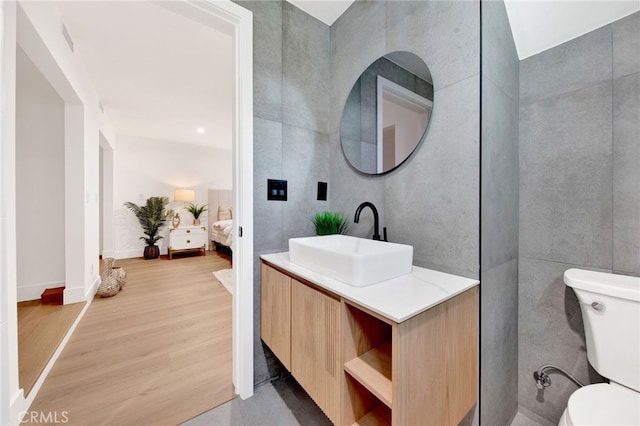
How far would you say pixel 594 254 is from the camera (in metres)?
1.06

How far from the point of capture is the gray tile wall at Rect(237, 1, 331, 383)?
1432mm

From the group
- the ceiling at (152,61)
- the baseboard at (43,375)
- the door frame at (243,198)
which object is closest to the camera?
the baseboard at (43,375)

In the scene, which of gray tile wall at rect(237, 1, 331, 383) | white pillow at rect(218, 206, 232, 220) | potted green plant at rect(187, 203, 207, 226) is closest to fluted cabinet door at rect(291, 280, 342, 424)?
gray tile wall at rect(237, 1, 331, 383)

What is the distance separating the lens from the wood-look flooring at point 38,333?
145 centimetres

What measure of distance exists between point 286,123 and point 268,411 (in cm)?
162

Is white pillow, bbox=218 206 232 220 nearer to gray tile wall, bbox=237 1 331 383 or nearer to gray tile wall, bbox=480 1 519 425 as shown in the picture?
gray tile wall, bbox=237 1 331 383

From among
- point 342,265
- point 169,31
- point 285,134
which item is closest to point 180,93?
point 169,31

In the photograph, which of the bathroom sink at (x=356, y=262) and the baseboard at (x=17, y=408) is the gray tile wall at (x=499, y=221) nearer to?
the bathroom sink at (x=356, y=262)

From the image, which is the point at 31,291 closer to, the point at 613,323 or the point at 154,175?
the point at 154,175

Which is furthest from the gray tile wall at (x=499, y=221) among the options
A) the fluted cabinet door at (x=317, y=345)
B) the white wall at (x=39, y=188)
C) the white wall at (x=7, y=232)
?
the white wall at (x=39, y=188)

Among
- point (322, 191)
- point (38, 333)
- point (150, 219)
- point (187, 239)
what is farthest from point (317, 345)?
point (150, 219)

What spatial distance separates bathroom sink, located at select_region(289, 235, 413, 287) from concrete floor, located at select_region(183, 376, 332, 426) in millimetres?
793

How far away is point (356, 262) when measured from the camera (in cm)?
88

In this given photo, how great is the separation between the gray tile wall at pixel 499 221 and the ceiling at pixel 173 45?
0.15 m
